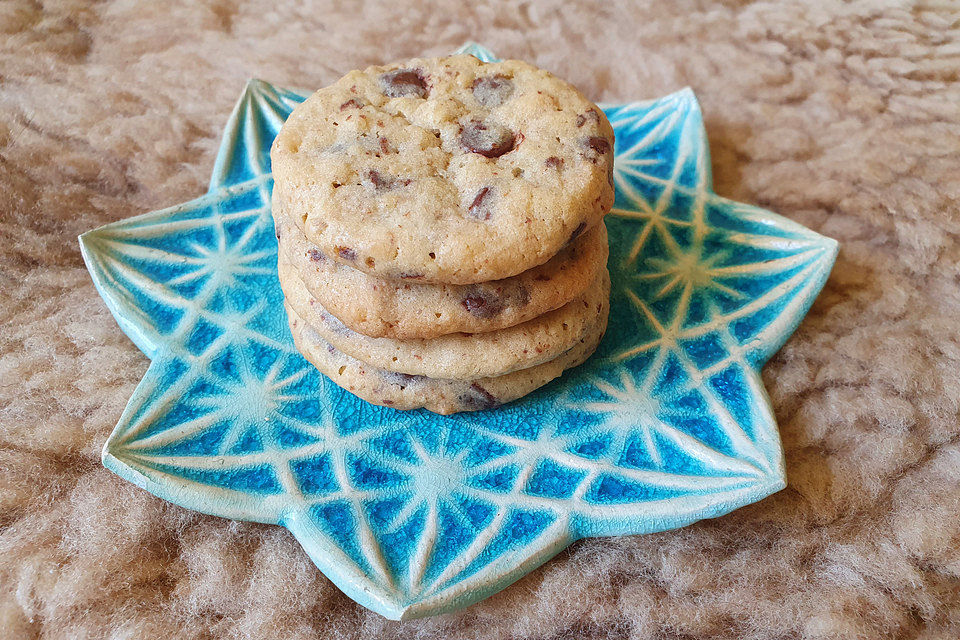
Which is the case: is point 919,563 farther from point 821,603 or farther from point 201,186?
point 201,186

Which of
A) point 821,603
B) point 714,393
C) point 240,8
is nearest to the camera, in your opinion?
point 821,603

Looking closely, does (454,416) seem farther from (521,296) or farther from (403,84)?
(403,84)

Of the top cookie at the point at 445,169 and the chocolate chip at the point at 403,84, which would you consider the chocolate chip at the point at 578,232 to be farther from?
the chocolate chip at the point at 403,84

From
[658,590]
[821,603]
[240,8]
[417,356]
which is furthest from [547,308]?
[240,8]

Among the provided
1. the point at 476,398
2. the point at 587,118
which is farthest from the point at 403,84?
the point at 476,398

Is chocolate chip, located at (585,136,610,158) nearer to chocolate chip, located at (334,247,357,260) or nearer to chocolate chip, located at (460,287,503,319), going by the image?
chocolate chip, located at (460,287,503,319)

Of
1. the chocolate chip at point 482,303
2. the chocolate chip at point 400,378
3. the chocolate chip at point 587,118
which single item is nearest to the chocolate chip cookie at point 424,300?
the chocolate chip at point 482,303

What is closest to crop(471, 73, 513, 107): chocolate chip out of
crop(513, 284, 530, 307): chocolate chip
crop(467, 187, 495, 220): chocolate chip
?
crop(467, 187, 495, 220): chocolate chip
